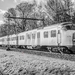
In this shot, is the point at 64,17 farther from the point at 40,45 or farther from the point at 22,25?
the point at 22,25

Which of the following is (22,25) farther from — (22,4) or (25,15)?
(22,4)

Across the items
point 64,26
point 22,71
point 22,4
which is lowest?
point 22,71

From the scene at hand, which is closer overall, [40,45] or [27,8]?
[40,45]

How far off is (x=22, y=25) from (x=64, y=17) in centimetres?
1932

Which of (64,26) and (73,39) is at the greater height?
(64,26)

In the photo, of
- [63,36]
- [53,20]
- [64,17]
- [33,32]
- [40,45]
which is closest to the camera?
[63,36]

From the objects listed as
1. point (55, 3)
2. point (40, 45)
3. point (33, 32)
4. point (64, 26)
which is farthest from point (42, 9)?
point (64, 26)

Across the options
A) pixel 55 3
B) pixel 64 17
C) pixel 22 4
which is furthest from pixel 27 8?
pixel 64 17

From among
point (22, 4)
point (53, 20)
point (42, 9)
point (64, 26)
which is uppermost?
point (22, 4)

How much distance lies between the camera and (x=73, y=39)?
44.8 ft

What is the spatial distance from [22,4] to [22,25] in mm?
6782

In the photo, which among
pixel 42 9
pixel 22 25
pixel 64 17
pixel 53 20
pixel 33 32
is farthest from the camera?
pixel 22 25

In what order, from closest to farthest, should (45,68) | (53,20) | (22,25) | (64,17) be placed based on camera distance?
(45,68) < (64,17) < (53,20) < (22,25)

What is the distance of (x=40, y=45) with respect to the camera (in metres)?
18.1
